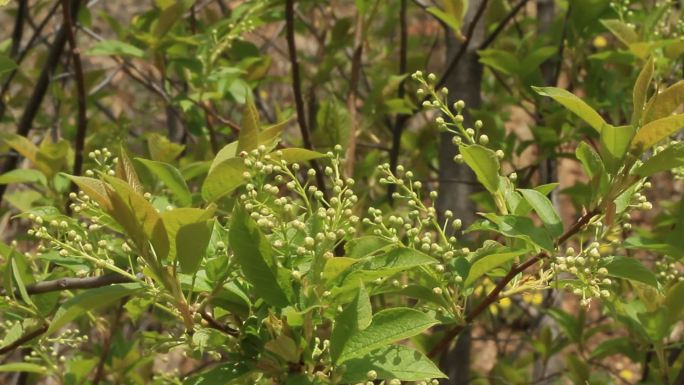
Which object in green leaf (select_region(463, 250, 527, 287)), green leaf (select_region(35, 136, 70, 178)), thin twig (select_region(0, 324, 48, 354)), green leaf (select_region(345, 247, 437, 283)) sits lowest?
thin twig (select_region(0, 324, 48, 354))

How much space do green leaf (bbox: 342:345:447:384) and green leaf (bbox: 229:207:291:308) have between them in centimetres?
10

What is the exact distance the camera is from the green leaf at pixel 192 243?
3.17 ft

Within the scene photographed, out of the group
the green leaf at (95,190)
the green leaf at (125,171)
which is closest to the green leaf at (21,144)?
the green leaf at (125,171)

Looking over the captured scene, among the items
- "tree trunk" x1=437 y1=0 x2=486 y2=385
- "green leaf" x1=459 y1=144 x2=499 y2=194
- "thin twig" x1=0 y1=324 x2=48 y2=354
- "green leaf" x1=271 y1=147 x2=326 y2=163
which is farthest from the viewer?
"tree trunk" x1=437 y1=0 x2=486 y2=385

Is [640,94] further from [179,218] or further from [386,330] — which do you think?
[179,218]

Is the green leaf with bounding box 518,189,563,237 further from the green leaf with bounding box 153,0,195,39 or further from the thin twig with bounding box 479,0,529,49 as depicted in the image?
the green leaf with bounding box 153,0,195,39

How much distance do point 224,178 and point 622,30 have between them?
1076 millimetres

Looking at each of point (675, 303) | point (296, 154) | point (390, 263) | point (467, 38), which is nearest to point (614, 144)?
point (390, 263)

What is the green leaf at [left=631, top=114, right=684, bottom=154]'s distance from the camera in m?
0.99

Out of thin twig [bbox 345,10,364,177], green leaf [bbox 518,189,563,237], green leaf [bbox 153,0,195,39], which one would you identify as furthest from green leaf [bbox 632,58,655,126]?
green leaf [bbox 153,0,195,39]

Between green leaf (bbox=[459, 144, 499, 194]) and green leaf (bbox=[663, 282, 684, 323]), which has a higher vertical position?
green leaf (bbox=[459, 144, 499, 194])

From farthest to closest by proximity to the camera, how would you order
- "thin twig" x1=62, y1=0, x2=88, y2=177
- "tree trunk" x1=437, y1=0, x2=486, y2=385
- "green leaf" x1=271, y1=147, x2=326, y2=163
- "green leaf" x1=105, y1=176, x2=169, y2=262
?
"tree trunk" x1=437, y1=0, x2=486, y2=385 < "thin twig" x1=62, y1=0, x2=88, y2=177 < "green leaf" x1=271, y1=147, x2=326, y2=163 < "green leaf" x1=105, y1=176, x2=169, y2=262

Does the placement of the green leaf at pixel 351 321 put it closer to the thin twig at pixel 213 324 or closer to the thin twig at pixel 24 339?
the thin twig at pixel 213 324

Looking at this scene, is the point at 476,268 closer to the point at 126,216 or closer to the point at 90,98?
the point at 126,216
